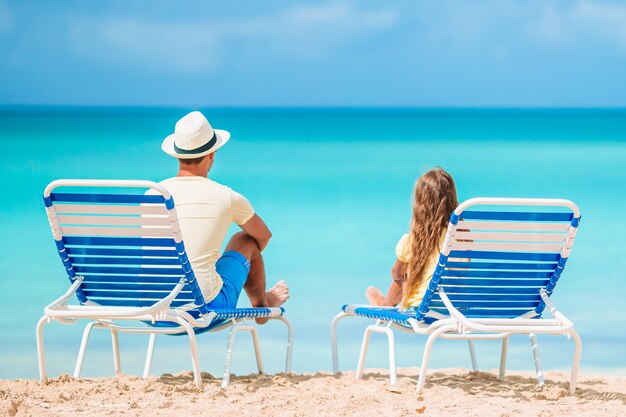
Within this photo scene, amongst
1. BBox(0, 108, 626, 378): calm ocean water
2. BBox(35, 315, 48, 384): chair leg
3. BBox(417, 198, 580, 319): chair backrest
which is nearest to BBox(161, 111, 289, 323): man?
BBox(35, 315, 48, 384): chair leg

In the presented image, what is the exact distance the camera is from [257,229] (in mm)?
5160

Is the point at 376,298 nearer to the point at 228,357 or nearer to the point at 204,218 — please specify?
the point at 228,357

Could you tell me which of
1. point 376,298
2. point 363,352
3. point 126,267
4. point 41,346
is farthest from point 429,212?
point 41,346

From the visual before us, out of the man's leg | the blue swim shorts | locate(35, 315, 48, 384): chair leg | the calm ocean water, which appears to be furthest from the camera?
the calm ocean water

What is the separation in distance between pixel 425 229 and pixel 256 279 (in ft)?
3.11

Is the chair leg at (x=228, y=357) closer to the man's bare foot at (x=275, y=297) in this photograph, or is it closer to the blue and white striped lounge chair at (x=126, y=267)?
the blue and white striped lounge chair at (x=126, y=267)

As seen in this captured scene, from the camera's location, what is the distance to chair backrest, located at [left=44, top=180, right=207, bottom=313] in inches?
179

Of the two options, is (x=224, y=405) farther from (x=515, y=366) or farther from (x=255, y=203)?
(x=255, y=203)

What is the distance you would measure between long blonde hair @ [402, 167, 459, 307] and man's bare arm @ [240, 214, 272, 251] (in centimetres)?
69

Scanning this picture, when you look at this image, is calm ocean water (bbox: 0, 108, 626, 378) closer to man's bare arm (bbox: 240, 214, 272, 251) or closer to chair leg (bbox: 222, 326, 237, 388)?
man's bare arm (bbox: 240, 214, 272, 251)

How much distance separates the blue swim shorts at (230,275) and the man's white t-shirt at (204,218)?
5cm

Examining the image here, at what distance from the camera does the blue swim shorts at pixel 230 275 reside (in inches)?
198

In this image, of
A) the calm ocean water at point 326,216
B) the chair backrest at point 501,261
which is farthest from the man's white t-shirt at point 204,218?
the calm ocean water at point 326,216

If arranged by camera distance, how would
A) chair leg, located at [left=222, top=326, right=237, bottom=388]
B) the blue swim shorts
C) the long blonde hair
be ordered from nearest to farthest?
chair leg, located at [left=222, top=326, right=237, bottom=388] → the long blonde hair → the blue swim shorts
